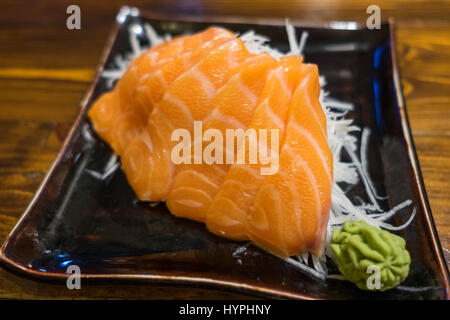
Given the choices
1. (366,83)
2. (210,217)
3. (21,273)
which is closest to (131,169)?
(210,217)

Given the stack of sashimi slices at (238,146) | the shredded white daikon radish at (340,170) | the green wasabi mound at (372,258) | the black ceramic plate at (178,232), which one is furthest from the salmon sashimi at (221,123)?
the green wasabi mound at (372,258)

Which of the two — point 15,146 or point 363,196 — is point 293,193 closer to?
point 363,196

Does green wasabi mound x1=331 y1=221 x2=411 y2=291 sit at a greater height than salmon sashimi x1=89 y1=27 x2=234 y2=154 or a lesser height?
lesser

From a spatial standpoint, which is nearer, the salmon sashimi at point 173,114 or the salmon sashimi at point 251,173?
the salmon sashimi at point 251,173

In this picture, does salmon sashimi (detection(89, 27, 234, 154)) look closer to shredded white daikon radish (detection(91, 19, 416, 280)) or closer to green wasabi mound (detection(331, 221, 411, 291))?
shredded white daikon radish (detection(91, 19, 416, 280))

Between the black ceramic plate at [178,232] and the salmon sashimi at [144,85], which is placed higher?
the salmon sashimi at [144,85]

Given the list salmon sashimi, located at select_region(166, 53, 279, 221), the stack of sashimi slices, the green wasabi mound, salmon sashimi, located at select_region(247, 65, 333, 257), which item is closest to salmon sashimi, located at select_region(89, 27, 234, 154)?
the stack of sashimi slices

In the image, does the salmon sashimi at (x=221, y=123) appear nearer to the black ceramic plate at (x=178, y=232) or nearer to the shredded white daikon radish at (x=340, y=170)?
the black ceramic plate at (x=178, y=232)

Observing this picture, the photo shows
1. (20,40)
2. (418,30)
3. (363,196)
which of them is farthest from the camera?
(20,40)
